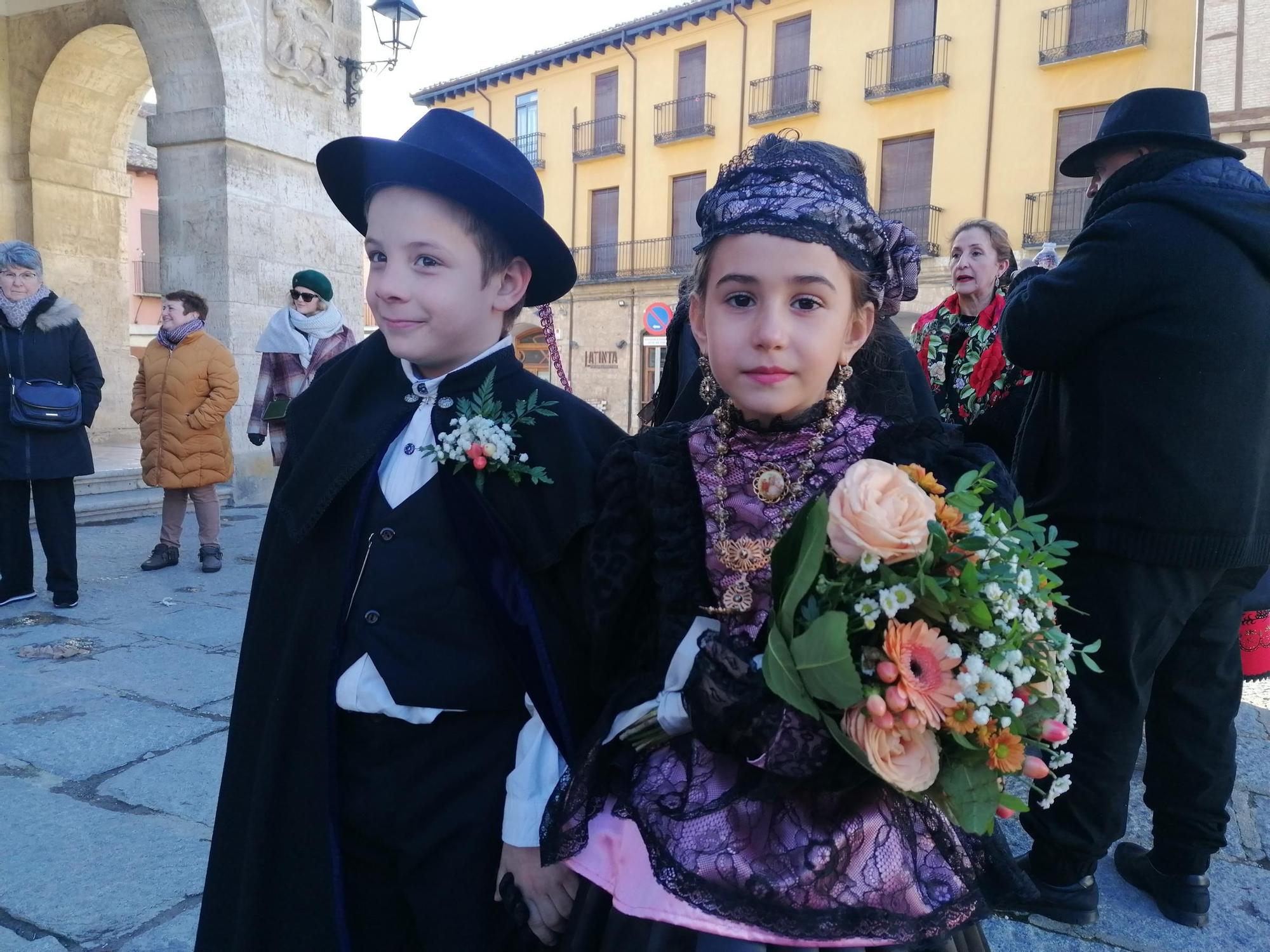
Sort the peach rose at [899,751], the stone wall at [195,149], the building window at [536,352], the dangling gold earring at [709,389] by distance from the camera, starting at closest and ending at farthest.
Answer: the peach rose at [899,751], the dangling gold earring at [709,389], the stone wall at [195,149], the building window at [536,352]

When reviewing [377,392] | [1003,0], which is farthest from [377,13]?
[1003,0]

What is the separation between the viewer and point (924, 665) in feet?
3.41

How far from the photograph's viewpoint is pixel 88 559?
6227 millimetres

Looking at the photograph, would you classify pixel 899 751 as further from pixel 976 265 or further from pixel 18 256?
pixel 18 256

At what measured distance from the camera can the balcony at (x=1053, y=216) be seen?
17469 mm

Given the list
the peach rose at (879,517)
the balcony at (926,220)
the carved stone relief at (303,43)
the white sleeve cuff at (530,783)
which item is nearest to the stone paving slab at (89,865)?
the white sleeve cuff at (530,783)

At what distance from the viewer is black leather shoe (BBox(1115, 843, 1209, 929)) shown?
8.20ft

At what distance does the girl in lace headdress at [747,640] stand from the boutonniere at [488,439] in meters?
0.15

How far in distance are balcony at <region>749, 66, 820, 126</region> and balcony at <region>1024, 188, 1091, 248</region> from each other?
5757 mm

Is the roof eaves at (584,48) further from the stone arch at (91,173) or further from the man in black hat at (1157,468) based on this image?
the man in black hat at (1157,468)

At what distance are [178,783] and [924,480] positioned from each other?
282 centimetres

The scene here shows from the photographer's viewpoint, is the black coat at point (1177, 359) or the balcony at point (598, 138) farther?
the balcony at point (598, 138)

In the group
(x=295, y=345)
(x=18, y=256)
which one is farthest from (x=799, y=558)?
(x=295, y=345)
